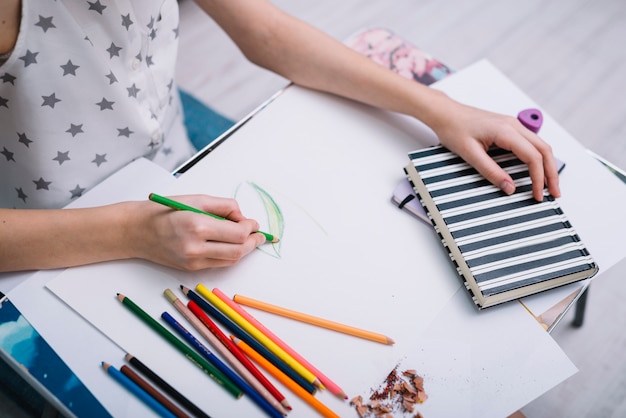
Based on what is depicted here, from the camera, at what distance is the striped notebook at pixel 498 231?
574 millimetres

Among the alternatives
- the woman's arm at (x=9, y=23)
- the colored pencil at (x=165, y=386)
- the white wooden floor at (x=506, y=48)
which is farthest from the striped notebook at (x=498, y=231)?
the white wooden floor at (x=506, y=48)

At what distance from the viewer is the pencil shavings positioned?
20.9 inches

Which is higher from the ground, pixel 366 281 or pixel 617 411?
pixel 366 281

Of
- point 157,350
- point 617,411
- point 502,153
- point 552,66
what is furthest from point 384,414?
point 552,66

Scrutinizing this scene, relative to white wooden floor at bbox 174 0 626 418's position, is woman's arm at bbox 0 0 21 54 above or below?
above

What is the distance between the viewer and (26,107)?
62 centimetres

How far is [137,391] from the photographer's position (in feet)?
1.73

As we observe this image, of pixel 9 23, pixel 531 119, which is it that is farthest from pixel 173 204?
pixel 531 119

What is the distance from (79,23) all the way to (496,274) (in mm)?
584

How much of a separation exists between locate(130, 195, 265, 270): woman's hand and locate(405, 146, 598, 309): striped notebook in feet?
0.75

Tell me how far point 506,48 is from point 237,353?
143 centimetres

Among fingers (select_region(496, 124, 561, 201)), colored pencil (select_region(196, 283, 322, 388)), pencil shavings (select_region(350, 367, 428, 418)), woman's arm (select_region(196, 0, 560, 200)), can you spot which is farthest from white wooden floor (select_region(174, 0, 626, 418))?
pencil shavings (select_region(350, 367, 428, 418))

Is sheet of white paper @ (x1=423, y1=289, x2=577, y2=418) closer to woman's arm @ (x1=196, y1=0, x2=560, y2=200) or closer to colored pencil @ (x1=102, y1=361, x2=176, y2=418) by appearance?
woman's arm @ (x1=196, y1=0, x2=560, y2=200)

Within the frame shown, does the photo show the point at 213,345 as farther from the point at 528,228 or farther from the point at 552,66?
the point at 552,66
